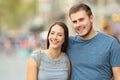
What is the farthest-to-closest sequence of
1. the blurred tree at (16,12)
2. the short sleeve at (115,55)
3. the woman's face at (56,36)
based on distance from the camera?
the blurred tree at (16,12) → the woman's face at (56,36) → the short sleeve at (115,55)

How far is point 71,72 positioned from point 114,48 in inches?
20.8

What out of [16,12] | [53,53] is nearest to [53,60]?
[53,53]

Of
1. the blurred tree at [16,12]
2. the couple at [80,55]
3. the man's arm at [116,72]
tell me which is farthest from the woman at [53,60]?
the blurred tree at [16,12]

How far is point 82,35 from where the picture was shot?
5234 mm

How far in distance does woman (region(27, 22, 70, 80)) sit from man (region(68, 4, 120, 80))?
10 cm

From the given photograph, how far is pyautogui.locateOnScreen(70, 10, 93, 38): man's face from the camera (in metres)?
5.19

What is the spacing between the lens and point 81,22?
17.1 feet

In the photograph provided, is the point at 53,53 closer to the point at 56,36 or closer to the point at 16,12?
the point at 56,36

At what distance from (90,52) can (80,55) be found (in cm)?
13

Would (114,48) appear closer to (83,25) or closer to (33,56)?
(83,25)

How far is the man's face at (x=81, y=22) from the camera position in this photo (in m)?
5.19

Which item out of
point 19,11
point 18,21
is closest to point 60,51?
point 19,11

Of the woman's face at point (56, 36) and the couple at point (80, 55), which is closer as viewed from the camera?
the couple at point (80, 55)

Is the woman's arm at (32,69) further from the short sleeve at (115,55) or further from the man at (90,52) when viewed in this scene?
the short sleeve at (115,55)
